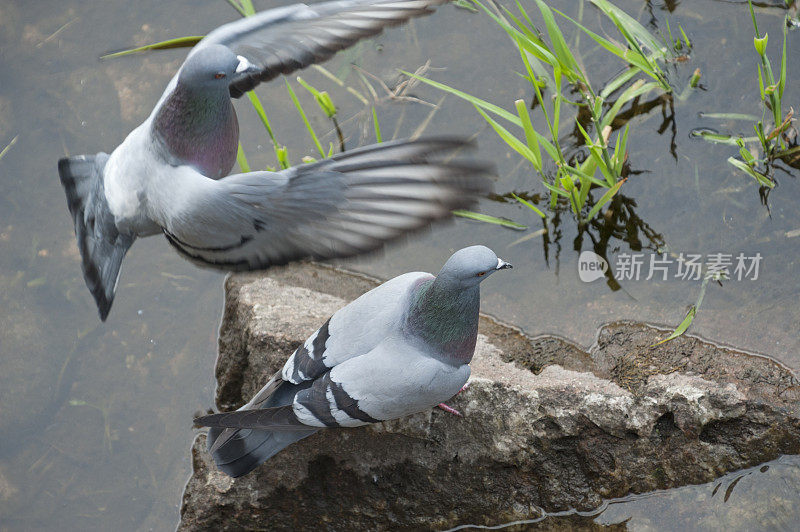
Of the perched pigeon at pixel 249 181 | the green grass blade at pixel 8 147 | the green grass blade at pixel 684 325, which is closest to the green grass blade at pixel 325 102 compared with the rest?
the perched pigeon at pixel 249 181

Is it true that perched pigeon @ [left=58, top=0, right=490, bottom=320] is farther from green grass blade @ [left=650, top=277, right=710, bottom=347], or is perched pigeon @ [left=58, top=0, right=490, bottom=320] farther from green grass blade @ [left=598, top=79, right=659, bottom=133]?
green grass blade @ [left=650, top=277, right=710, bottom=347]

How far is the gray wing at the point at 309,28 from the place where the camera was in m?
3.43

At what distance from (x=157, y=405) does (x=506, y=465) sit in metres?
2.03

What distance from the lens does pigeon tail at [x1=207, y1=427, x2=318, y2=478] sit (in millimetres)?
3264

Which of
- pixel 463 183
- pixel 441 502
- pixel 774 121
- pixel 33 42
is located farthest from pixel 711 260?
pixel 33 42

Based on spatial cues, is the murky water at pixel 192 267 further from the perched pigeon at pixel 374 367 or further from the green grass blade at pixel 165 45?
the perched pigeon at pixel 374 367

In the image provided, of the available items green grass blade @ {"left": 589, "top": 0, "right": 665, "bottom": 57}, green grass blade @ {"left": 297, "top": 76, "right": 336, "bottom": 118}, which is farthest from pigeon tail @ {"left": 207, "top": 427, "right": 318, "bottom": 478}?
green grass blade @ {"left": 589, "top": 0, "right": 665, "bottom": 57}

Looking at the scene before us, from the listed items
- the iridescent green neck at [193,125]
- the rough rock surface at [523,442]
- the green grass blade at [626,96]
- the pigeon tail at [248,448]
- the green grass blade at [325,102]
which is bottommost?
the rough rock surface at [523,442]

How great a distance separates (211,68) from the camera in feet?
9.88

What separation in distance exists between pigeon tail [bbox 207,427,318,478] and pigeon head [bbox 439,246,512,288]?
937 millimetres

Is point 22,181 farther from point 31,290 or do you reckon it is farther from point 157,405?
point 157,405

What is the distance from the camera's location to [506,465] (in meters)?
3.37

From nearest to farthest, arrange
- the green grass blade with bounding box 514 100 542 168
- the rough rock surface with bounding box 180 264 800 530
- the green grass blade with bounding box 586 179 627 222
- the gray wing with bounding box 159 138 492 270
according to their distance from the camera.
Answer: the gray wing with bounding box 159 138 492 270 → the rough rock surface with bounding box 180 264 800 530 → the green grass blade with bounding box 514 100 542 168 → the green grass blade with bounding box 586 179 627 222

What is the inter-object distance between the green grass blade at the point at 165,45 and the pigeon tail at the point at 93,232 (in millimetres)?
1457
